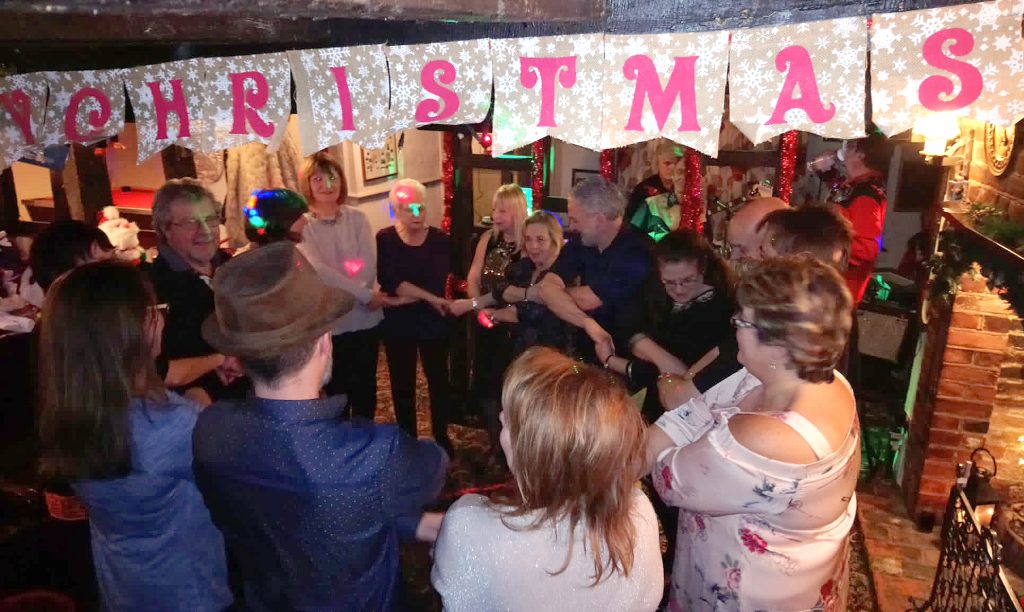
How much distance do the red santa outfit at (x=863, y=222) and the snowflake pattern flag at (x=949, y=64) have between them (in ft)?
5.55

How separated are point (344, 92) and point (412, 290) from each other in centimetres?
161

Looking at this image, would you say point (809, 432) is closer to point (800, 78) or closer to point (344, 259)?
point (800, 78)

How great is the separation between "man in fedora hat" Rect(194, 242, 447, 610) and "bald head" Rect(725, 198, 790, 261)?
183 centimetres

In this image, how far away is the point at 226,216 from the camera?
663 centimetres

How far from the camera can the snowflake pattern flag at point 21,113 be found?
3092 mm

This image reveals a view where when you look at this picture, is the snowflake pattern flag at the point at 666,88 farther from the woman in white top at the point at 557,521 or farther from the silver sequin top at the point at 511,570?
the silver sequin top at the point at 511,570

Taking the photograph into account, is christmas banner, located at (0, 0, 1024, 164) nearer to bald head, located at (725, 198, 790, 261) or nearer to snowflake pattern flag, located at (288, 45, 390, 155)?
snowflake pattern flag, located at (288, 45, 390, 155)

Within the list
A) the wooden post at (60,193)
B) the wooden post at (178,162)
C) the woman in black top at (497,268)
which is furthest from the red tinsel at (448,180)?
the wooden post at (60,193)

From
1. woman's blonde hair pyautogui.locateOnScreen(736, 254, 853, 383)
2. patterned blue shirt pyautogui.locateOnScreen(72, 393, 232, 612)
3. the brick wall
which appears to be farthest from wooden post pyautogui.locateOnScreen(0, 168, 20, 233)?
the brick wall

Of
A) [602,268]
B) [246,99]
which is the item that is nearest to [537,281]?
[602,268]

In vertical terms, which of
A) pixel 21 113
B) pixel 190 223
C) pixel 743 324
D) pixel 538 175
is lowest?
pixel 743 324

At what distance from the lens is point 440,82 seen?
8.73ft

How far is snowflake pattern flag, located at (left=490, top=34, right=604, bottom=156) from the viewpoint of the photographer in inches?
98.4

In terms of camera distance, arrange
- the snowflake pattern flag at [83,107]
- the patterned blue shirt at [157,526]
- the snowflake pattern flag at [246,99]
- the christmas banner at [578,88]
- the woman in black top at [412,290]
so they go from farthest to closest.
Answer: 1. the woman in black top at [412,290]
2. the snowflake pattern flag at [83,107]
3. the snowflake pattern flag at [246,99]
4. the christmas banner at [578,88]
5. the patterned blue shirt at [157,526]
